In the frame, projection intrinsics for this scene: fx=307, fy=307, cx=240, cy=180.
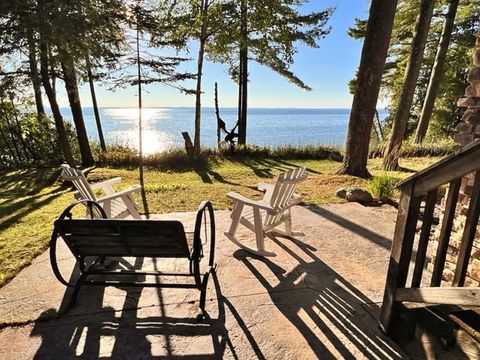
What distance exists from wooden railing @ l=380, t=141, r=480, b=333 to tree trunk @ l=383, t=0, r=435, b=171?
651cm

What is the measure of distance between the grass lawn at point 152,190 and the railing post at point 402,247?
299 cm

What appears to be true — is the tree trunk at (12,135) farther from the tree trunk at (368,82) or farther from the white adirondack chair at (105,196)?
the tree trunk at (368,82)

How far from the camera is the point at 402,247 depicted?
182 cm

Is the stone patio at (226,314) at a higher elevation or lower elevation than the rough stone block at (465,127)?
lower

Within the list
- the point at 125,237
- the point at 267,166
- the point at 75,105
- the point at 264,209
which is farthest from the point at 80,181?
the point at 267,166

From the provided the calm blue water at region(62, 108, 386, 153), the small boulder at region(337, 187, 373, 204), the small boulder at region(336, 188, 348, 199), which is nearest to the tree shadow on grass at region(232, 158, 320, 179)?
the calm blue water at region(62, 108, 386, 153)

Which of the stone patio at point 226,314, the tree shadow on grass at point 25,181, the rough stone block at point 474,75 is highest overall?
the rough stone block at point 474,75

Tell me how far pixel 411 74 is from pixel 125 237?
8.38m

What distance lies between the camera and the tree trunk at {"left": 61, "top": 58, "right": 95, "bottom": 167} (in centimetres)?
605

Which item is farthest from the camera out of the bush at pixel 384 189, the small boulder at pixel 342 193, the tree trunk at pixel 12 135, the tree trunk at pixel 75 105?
the tree trunk at pixel 12 135

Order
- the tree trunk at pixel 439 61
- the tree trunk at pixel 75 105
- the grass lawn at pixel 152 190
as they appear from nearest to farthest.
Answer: the grass lawn at pixel 152 190 < the tree trunk at pixel 75 105 < the tree trunk at pixel 439 61

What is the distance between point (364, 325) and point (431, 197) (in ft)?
3.20

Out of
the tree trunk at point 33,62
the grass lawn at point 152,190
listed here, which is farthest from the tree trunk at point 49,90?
the grass lawn at point 152,190

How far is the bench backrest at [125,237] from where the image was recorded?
1916mm
